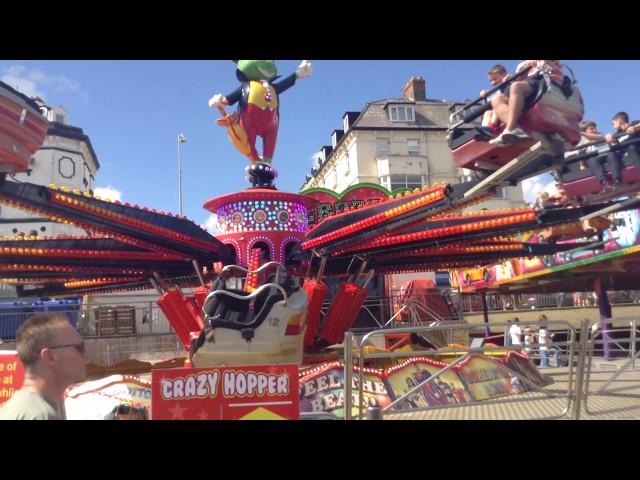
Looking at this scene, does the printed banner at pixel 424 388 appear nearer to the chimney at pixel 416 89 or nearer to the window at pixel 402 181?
the window at pixel 402 181

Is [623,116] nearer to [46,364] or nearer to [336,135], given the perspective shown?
[46,364]

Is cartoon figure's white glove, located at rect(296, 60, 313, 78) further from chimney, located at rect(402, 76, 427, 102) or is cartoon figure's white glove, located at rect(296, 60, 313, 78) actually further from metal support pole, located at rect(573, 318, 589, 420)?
chimney, located at rect(402, 76, 427, 102)

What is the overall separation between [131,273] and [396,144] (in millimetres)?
23861

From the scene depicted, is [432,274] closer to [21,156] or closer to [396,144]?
[396,144]

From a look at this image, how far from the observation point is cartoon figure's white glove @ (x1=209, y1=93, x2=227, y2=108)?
12.0m

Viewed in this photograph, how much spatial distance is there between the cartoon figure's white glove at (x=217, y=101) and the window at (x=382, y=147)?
22.4 meters

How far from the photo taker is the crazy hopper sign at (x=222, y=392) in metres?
4.68

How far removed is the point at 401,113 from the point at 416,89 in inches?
130

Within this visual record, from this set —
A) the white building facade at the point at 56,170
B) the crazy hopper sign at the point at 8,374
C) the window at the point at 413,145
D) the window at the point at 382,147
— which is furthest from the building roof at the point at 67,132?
the crazy hopper sign at the point at 8,374

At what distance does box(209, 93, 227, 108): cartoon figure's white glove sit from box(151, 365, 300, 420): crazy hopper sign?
8513 millimetres

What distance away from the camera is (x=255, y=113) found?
470 inches

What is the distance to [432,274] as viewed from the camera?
73.7 feet

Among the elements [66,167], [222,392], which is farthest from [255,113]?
[66,167]

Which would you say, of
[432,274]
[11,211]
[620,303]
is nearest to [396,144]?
[432,274]
